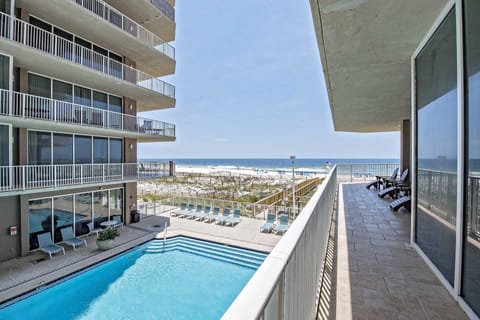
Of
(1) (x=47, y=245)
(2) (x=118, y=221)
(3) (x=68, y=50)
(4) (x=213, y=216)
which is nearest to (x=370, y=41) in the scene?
(3) (x=68, y=50)

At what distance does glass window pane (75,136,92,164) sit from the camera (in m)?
9.77

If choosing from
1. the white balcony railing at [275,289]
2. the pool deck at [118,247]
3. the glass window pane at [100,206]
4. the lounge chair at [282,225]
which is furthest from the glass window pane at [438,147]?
the glass window pane at [100,206]

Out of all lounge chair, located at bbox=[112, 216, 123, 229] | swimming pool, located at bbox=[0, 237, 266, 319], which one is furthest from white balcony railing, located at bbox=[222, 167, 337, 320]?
lounge chair, located at bbox=[112, 216, 123, 229]

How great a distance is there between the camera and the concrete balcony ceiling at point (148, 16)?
35.3 feet

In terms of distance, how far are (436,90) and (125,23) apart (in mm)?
12066

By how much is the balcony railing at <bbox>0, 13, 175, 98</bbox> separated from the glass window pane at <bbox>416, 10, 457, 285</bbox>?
10.2 m

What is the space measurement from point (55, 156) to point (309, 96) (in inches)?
1531

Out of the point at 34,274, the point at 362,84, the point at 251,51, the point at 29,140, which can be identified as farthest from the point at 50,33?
the point at 251,51

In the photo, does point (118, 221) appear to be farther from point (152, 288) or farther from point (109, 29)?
point (109, 29)

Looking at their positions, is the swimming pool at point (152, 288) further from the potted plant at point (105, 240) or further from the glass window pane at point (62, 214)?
the glass window pane at point (62, 214)

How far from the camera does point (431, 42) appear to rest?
10.9ft

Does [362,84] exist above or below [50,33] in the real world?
below

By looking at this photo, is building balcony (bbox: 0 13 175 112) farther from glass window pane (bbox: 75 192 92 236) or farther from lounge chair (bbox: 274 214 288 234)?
lounge chair (bbox: 274 214 288 234)

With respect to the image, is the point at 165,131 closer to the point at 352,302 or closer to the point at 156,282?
the point at 156,282
